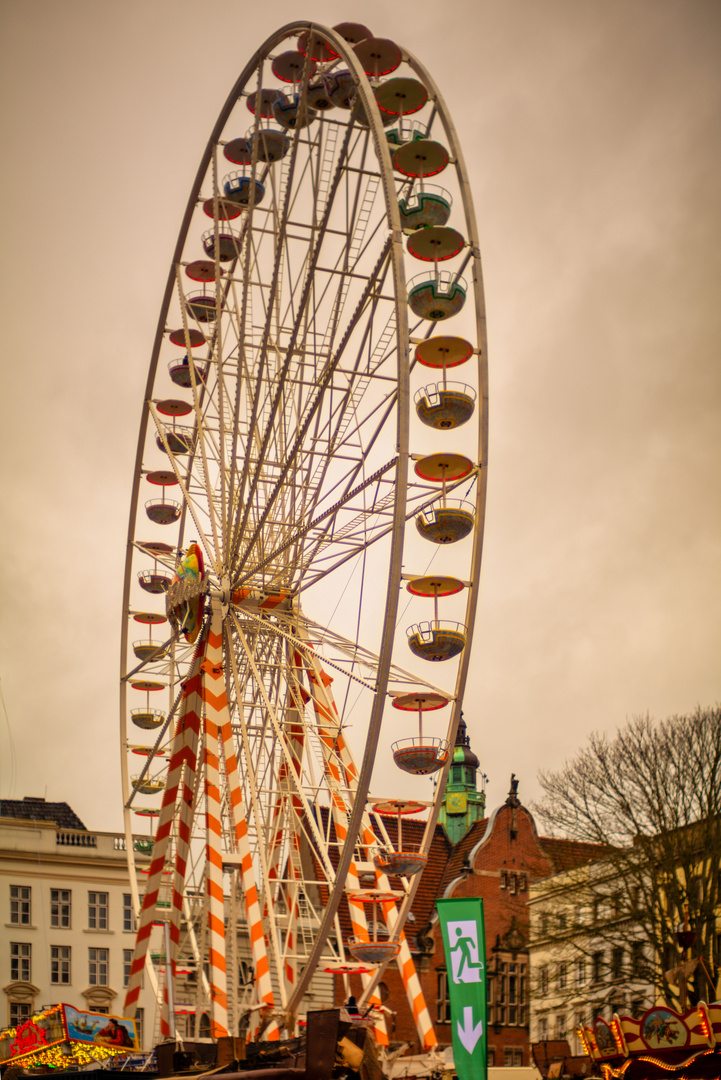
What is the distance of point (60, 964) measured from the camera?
5034 cm

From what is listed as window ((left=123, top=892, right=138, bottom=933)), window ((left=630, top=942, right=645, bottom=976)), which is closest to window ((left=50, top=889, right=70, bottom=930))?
window ((left=123, top=892, right=138, bottom=933))

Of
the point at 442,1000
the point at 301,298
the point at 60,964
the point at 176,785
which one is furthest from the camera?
the point at 60,964

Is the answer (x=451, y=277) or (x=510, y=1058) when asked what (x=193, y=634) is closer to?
(x=451, y=277)

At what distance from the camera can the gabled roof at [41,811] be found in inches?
2149

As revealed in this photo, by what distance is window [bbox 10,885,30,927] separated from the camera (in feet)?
164

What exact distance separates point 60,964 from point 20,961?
1.50m

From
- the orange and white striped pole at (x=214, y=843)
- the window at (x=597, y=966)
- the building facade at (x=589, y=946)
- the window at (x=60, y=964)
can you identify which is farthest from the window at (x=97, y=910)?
the orange and white striped pole at (x=214, y=843)

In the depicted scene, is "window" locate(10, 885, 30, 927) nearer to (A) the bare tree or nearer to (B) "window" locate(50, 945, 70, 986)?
(B) "window" locate(50, 945, 70, 986)

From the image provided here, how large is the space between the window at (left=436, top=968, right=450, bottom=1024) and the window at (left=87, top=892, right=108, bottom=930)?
1310cm

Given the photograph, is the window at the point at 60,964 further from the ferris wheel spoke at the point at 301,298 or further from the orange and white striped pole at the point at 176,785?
the ferris wheel spoke at the point at 301,298

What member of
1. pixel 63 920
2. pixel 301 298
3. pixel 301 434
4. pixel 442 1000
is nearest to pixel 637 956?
pixel 442 1000

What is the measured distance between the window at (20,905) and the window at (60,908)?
93 centimetres

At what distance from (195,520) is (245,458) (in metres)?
3.31

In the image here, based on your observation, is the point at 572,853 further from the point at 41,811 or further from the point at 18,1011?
the point at 41,811
